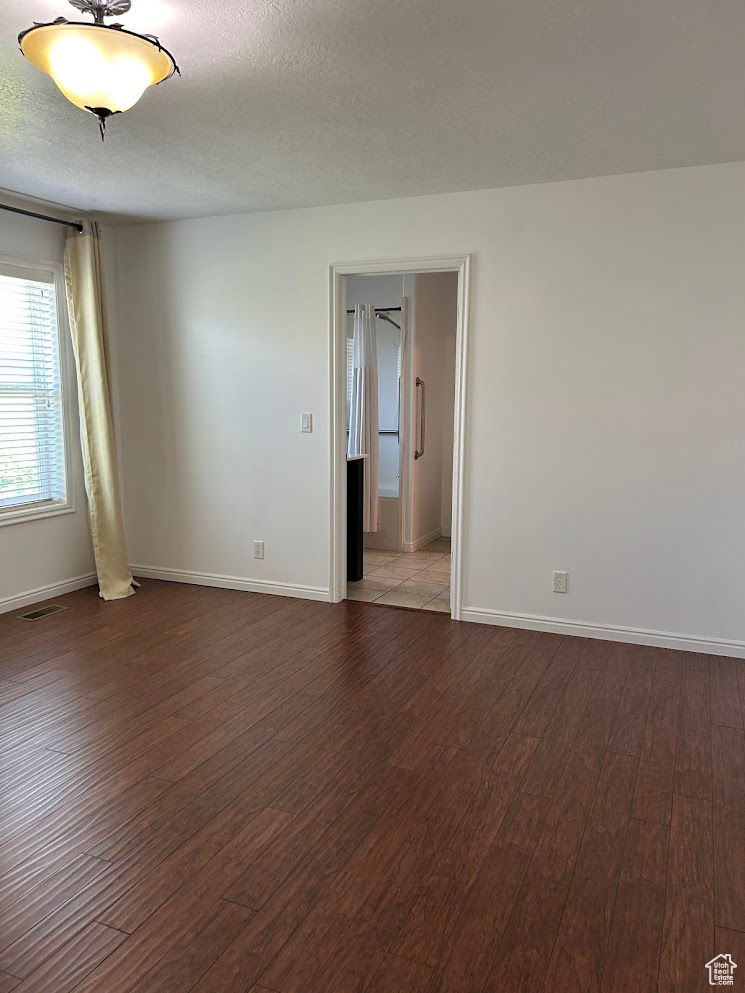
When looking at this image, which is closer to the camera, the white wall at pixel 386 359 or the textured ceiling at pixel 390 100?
the textured ceiling at pixel 390 100

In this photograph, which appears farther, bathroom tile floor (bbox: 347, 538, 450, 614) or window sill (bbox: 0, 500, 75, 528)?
bathroom tile floor (bbox: 347, 538, 450, 614)

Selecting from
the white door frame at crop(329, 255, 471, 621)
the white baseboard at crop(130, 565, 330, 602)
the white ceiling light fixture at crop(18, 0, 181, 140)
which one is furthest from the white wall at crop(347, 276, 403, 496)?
the white ceiling light fixture at crop(18, 0, 181, 140)

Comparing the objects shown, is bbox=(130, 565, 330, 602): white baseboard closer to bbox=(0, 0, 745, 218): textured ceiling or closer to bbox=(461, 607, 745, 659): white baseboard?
bbox=(461, 607, 745, 659): white baseboard

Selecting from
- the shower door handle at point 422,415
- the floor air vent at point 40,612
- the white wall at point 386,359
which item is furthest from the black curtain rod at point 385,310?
the floor air vent at point 40,612

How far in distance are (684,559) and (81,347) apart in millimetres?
3957

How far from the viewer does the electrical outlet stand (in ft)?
13.5

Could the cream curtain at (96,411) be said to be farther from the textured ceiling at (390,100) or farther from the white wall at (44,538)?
the textured ceiling at (390,100)

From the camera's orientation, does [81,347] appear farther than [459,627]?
Yes

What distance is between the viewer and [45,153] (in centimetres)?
347

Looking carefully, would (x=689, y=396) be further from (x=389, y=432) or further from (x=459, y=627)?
(x=389, y=432)

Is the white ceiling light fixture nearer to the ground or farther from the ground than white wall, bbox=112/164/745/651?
farther from the ground

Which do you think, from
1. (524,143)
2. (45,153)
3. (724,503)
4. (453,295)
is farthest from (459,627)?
(453,295)

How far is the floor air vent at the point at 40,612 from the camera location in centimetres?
443

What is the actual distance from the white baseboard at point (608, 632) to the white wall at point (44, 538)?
8.99ft
